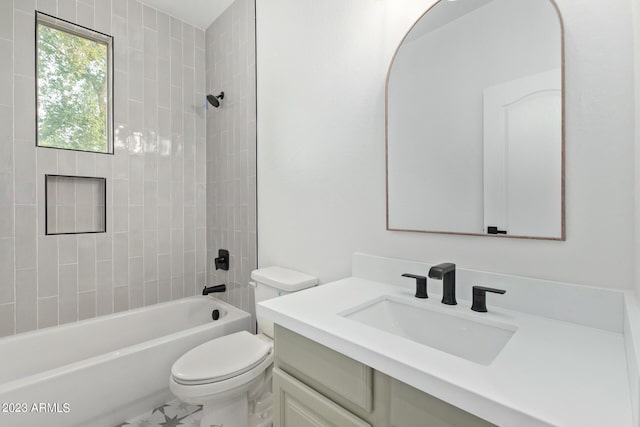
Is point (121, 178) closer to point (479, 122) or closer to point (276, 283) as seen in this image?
point (276, 283)

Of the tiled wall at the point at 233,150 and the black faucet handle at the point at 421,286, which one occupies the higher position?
the tiled wall at the point at 233,150

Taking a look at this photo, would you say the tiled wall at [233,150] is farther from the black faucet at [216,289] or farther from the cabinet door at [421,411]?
the cabinet door at [421,411]

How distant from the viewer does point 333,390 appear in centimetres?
79

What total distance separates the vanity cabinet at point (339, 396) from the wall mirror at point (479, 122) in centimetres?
62

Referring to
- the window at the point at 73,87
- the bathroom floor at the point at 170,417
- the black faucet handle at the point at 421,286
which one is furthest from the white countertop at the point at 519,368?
the window at the point at 73,87

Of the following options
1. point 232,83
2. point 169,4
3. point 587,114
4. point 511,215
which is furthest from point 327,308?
point 169,4

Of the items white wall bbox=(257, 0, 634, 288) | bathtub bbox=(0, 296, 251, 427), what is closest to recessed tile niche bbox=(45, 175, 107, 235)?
bathtub bbox=(0, 296, 251, 427)

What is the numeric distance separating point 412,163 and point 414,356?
0.79 meters

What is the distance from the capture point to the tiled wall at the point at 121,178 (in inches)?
70.5

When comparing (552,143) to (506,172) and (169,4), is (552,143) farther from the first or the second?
(169,4)

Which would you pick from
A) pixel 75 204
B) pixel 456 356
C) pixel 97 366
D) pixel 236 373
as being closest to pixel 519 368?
pixel 456 356

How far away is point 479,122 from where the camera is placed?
40.6 inches

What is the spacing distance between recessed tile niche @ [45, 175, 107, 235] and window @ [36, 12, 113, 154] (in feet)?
0.77

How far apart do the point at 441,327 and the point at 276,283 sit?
0.86 metres
